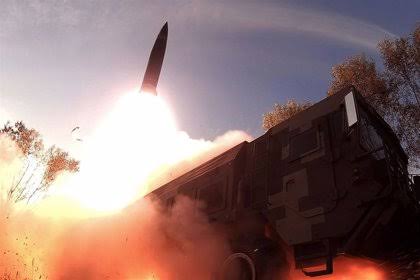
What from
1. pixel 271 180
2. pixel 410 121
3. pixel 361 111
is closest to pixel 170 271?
pixel 271 180

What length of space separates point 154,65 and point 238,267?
1218 cm

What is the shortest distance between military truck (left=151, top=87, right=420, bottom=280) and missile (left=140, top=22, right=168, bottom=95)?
30.6 feet

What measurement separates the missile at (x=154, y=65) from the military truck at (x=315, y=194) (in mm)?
9339

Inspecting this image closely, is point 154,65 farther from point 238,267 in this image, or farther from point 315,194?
point 315,194

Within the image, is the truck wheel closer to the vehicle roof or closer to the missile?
the vehicle roof

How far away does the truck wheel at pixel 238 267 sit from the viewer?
8.02m

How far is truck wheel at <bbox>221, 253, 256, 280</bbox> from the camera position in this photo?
802 cm

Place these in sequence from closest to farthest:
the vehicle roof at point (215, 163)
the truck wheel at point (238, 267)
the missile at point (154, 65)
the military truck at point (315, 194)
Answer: the military truck at point (315, 194) < the truck wheel at point (238, 267) < the vehicle roof at point (215, 163) < the missile at point (154, 65)

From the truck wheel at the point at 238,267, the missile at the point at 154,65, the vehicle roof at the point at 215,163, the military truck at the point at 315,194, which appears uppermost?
the missile at the point at 154,65

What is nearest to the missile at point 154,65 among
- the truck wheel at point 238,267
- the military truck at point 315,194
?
the military truck at point 315,194

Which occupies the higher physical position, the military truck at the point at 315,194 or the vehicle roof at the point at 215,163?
the vehicle roof at the point at 215,163

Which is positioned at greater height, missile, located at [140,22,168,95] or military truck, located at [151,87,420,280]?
missile, located at [140,22,168,95]

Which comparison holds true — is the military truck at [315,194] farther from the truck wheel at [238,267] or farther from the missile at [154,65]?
the missile at [154,65]

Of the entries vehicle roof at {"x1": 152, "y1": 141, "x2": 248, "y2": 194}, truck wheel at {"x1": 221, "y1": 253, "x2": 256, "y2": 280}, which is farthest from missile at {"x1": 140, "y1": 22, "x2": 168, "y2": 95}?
truck wheel at {"x1": 221, "y1": 253, "x2": 256, "y2": 280}
